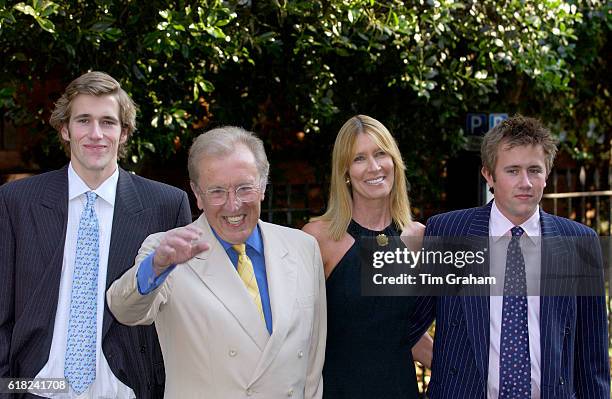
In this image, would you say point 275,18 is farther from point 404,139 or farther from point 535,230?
point 535,230

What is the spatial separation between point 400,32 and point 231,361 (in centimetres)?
319

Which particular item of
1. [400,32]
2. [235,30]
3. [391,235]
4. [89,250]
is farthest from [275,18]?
[89,250]

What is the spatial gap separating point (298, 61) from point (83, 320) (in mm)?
3012

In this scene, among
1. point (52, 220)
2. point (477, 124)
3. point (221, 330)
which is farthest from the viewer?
point (477, 124)

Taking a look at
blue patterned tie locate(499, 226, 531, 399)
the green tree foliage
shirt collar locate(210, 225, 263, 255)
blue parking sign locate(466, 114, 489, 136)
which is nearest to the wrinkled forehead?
shirt collar locate(210, 225, 263, 255)

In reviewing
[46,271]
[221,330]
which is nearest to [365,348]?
[221,330]

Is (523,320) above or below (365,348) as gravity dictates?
above

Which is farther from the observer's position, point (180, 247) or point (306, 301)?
point (306, 301)

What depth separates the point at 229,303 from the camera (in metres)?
2.90

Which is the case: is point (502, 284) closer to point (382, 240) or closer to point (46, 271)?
point (382, 240)

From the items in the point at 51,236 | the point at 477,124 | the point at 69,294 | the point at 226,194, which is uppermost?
the point at 477,124

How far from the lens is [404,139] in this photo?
21.7ft

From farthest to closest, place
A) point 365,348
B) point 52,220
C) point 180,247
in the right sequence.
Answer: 1. point 365,348
2. point 52,220
3. point 180,247

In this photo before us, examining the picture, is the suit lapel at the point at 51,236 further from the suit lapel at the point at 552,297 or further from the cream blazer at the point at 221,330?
the suit lapel at the point at 552,297
